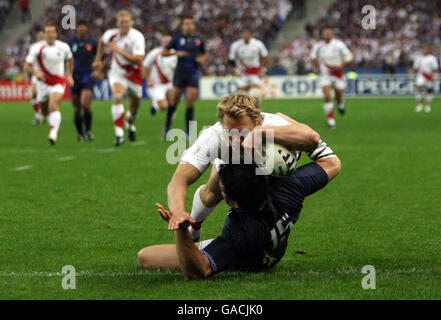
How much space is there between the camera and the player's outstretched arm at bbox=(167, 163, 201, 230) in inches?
184

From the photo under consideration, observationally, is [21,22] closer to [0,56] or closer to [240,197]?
[0,56]

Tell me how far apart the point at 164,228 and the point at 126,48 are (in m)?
8.90

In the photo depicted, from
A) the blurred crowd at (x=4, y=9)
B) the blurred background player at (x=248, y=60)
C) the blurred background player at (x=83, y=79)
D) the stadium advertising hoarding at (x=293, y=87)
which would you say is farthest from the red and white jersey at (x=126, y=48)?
the blurred crowd at (x=4, y=9)

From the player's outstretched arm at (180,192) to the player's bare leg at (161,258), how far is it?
695 millimetres

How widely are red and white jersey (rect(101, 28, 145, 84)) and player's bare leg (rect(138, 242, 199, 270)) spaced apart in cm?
1023

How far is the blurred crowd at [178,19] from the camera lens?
141 feet

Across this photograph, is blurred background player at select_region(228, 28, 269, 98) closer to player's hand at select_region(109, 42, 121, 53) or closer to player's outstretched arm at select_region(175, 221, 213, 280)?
player's hand at select_region(109, 42, 121, 53)

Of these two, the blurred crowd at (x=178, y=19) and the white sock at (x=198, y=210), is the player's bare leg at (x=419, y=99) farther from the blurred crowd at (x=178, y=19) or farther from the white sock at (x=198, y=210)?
the white sock at (x=198, y=210)

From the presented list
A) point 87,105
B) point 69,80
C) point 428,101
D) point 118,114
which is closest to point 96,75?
point 87,105

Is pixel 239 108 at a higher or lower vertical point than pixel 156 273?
higher

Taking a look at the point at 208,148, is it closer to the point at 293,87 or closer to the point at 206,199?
the point at 206,199

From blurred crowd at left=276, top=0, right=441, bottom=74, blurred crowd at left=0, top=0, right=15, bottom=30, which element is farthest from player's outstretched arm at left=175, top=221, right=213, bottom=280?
blurred crowd at left=0, top=0, right=15, bottom=30

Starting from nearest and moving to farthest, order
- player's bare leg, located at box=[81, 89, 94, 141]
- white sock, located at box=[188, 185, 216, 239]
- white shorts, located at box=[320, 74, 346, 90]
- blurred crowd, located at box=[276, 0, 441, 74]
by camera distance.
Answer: white sock, located at box=[188, 185, 216, 239] < player's bare leg, located at box=[81, 89, 94, 141] < white shorts, located at box=[320, 74, 346, 90] < blurred crowd, located at box=[276, 0, 441, 74]

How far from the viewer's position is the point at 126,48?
15.6m
